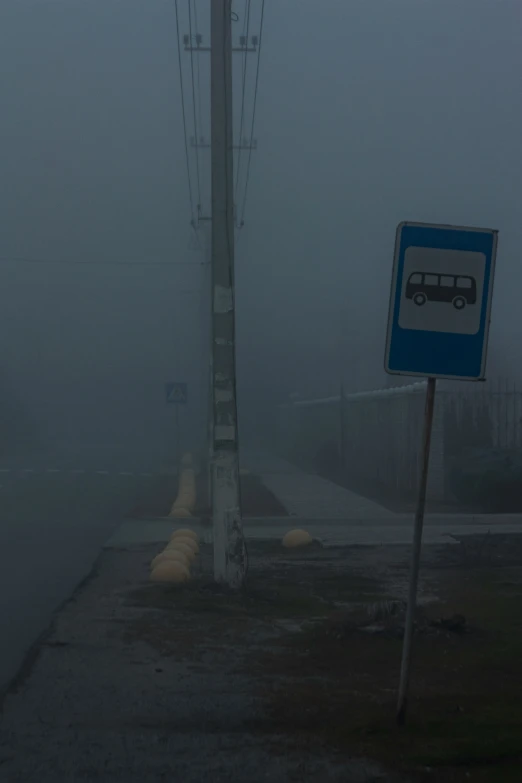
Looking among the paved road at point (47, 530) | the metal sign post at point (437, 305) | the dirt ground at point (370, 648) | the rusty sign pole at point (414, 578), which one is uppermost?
the metal sign post at point (437, 305)

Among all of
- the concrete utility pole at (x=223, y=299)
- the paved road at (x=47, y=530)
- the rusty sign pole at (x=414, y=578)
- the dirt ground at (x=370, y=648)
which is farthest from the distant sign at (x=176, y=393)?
the rusty sign pole at (x=414, y=578)

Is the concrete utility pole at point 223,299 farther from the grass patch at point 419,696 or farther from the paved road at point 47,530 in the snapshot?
the grass patch at point 419,696

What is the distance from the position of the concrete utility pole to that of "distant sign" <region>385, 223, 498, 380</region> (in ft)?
18.9

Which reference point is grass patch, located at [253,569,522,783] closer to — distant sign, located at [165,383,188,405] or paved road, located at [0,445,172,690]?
paved road, located at [0,445,172,690]

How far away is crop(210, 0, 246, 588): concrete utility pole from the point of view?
39.3 feet

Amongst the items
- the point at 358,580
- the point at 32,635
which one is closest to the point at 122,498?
the point at 358,580

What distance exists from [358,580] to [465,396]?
14.6 metres

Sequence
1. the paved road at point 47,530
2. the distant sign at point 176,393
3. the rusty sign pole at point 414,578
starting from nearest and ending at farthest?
the rusty sign pole at point 414,578 < the paved road at point 47,530 < the distant sign at point 176,393

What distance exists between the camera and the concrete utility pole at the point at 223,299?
12.0 metres

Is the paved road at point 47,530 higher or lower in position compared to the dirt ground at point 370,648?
lower

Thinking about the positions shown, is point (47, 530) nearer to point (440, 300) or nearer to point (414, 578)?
point (414, 578)

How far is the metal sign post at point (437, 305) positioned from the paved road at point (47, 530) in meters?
3.93

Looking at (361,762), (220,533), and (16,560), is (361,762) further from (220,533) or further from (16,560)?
(16,560)

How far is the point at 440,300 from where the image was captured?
6508mm
